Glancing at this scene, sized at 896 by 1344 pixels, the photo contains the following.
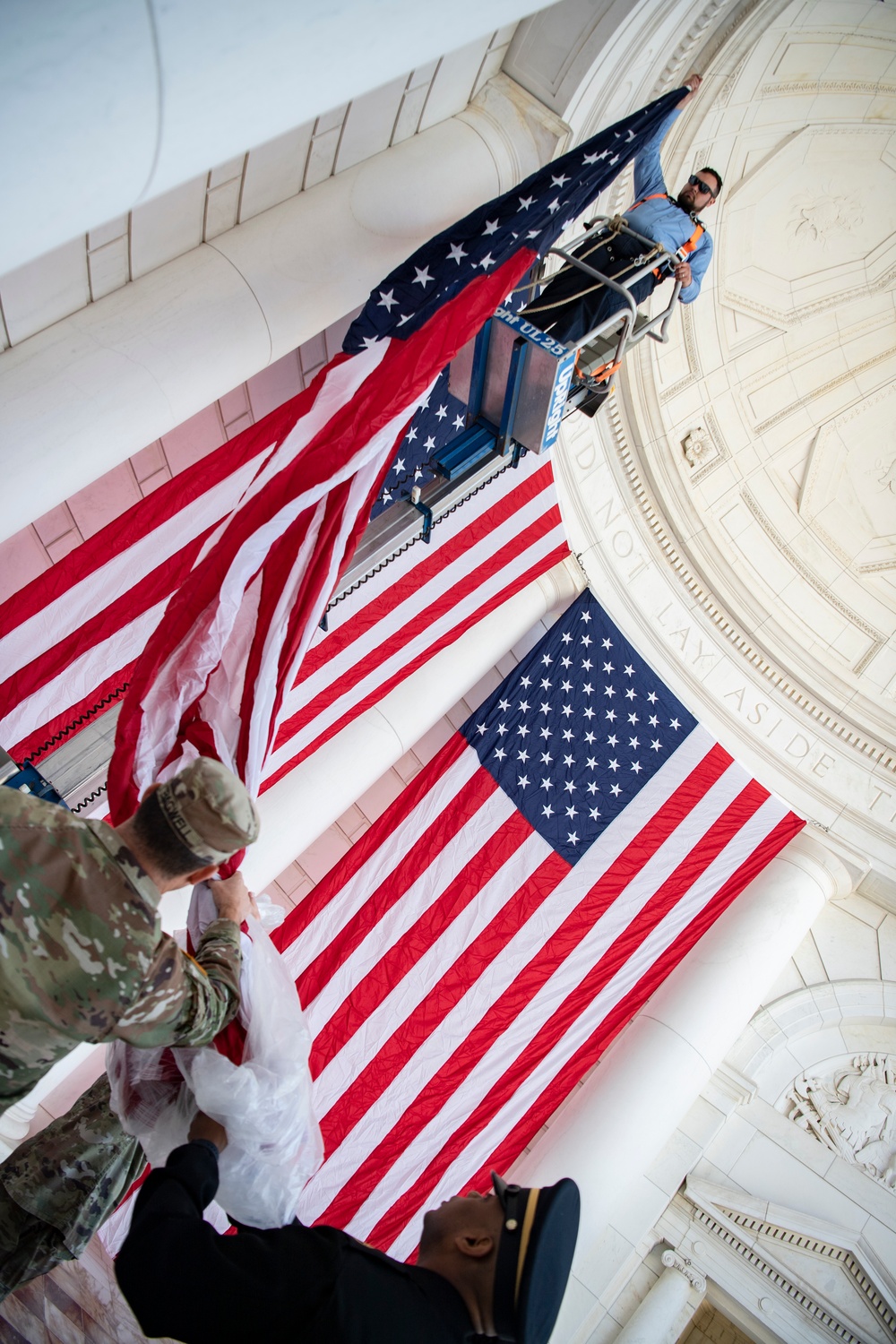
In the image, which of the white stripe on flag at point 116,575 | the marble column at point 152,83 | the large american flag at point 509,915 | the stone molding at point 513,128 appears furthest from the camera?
the stone molding at point 513,128

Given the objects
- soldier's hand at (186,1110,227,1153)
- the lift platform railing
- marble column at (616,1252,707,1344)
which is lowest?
soldier's hand at (186,1110,227,1153)

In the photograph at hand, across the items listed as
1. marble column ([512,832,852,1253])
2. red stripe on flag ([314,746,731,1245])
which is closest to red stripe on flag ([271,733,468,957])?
red stripe on flag ([314,746,731,1245])

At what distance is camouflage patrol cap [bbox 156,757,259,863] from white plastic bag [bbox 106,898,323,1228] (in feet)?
2.60

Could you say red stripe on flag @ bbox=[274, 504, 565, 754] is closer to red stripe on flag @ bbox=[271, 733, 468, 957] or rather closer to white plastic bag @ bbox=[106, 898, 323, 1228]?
red stripe on flag @ bbox=[271, 733, 468, 957]

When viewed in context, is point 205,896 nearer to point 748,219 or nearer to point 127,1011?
point 127,1011

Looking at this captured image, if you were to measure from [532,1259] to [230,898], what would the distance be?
1410 millimetres

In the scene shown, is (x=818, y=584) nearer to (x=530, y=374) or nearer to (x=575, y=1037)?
(x=575, y=1037)

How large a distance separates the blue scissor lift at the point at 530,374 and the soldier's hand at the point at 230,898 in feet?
7.83

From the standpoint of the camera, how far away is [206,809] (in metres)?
2.14

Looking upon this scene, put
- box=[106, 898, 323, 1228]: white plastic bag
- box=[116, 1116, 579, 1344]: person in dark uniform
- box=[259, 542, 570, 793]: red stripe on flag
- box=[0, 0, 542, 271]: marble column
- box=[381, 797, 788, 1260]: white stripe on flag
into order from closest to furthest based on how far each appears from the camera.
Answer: box=[0, 0, 542, 271]: marble column, box=[116, 1116, 579, 1344]: person in dark uniform, box=[106, 898, 323, 1228]: white plastic bag, box=[381, 797, 788, 1260]: white stripe on flag, box=[259, 542, 570, 793]: red stripe on flag

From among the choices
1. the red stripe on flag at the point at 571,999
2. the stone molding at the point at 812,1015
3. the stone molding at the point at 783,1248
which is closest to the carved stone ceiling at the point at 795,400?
the stone molding at the point at 812,1015

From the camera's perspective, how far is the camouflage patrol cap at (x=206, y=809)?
214cm

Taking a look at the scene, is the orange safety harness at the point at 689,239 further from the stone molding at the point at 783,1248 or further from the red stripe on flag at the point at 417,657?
the stone molding at the point at 783,1248

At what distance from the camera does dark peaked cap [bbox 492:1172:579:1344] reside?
2186mm
